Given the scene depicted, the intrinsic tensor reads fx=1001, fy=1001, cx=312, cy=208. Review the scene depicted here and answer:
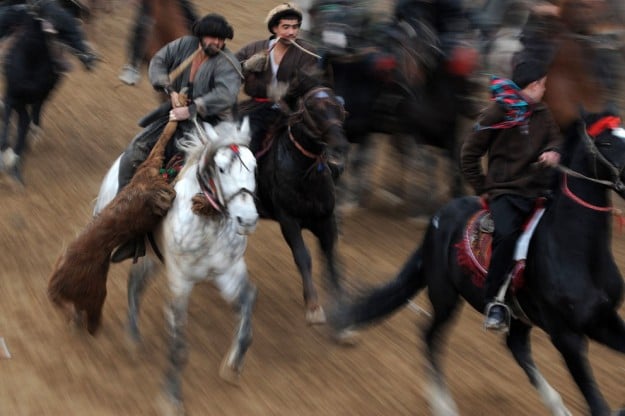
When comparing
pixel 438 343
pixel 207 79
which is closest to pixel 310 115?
pixel 207 79

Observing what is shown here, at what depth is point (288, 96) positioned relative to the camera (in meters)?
8.03

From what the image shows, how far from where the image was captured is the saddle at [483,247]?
599 centimetres

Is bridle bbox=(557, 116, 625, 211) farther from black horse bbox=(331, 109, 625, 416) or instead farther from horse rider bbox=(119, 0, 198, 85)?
horse rider bbox=(119, 0, 198, 85)

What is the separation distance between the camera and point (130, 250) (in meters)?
7.52

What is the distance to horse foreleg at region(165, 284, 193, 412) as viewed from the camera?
275 inches

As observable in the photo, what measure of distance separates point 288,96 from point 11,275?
3.26 m

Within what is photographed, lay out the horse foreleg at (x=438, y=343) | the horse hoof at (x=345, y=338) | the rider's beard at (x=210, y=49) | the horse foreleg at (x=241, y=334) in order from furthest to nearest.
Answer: the horse hoof at (x=345, y=338)
the rider's beard at (x=210, y=49)
the horse foreleg at (x=241, y=334)
the horse foreleg at (x=438, y=343)

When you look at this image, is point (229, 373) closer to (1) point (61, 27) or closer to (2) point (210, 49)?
(2) point (210, 49)

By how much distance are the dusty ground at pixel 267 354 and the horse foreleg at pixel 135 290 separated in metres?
0.18

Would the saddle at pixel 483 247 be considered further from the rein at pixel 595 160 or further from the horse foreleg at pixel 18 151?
the horse foreleg at pixel 18 151

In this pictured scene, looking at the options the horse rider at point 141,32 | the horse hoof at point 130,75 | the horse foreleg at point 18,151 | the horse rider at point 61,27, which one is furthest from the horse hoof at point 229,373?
the horse rider at point 61,27

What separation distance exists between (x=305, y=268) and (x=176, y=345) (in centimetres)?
139

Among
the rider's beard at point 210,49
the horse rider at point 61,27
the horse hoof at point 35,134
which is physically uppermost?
the rider's beard at point 210,49

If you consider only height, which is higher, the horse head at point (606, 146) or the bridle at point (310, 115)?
the horse head at point (606, 146)
